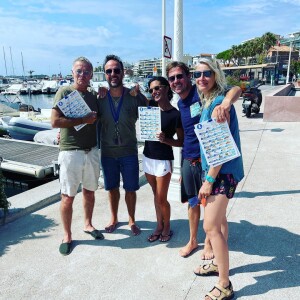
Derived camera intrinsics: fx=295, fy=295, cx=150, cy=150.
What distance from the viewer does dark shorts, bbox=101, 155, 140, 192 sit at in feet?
11.6

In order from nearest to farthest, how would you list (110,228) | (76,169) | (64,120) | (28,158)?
1. (64,120)
2. (76,169)
3. (110,228)
4. (28,158)

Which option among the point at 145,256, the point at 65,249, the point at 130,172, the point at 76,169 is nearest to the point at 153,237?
the point at 145,256

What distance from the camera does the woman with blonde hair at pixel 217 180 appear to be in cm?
239

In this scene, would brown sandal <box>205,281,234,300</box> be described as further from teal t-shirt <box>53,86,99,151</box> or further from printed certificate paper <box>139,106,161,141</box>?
teal t-shirt <box>53,86,99,151</box>

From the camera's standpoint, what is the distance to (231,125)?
7.79 feet

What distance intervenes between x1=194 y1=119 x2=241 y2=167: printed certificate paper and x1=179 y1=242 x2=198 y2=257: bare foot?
4.33 ft

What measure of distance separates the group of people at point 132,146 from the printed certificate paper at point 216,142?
0.19 m

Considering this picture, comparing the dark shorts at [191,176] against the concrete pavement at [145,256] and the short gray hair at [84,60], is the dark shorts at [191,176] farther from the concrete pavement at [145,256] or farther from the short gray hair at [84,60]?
the short gray hair at [84,60]

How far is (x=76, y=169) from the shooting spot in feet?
11.0

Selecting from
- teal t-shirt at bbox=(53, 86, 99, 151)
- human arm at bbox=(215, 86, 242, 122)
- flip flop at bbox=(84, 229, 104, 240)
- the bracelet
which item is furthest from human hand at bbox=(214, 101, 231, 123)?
flip flop at bbox=(84, 229, 104, 240)

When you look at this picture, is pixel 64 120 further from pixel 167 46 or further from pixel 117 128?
pixel 167 46

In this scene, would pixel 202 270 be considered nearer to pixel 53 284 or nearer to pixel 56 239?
pixel 53 284

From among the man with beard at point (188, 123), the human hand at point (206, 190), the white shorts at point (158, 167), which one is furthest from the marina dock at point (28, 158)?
the human hand at point (206, 190)

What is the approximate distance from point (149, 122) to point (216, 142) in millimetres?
1079
